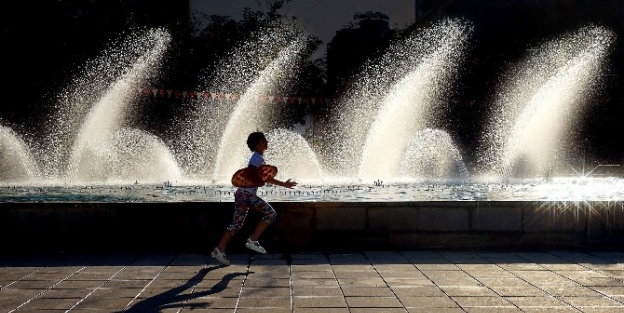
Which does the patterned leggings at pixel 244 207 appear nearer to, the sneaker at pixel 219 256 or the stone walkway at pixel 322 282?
the sneaker at pixel 219 256

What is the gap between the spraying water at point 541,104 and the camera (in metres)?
37.0

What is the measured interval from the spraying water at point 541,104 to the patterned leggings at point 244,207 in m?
27.3

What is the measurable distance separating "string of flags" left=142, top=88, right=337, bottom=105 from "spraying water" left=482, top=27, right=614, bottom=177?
906 centimetres

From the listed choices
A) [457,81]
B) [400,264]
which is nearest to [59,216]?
[400,264]

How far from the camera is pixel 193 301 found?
5.77m

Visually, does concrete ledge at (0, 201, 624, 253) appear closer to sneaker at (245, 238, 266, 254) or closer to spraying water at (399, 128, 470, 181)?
sneaker at (245, 238, 266, 254)

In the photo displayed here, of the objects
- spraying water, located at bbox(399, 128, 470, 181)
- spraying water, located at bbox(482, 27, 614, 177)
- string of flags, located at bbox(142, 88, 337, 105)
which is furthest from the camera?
spraying water, located at bbox(482, 27, 614, 177)

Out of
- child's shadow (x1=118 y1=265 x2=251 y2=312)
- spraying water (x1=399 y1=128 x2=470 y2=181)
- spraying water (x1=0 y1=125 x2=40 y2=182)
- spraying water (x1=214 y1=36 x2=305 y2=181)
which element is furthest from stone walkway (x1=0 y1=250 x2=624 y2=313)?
spraying water (x1=214 y1=36 x2=305 y2=181)

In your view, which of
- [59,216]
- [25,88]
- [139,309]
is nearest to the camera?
[139,309]

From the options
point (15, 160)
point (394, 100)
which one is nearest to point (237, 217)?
point (15, 160)

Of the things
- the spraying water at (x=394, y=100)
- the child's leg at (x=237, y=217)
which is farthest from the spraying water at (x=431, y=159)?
the child's leg at (x=237, y=217)

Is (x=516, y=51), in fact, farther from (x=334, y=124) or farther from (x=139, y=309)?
(x=139, y=309)

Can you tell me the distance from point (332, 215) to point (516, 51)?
3448 centimetres

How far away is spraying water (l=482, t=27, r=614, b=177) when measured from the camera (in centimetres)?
3700
